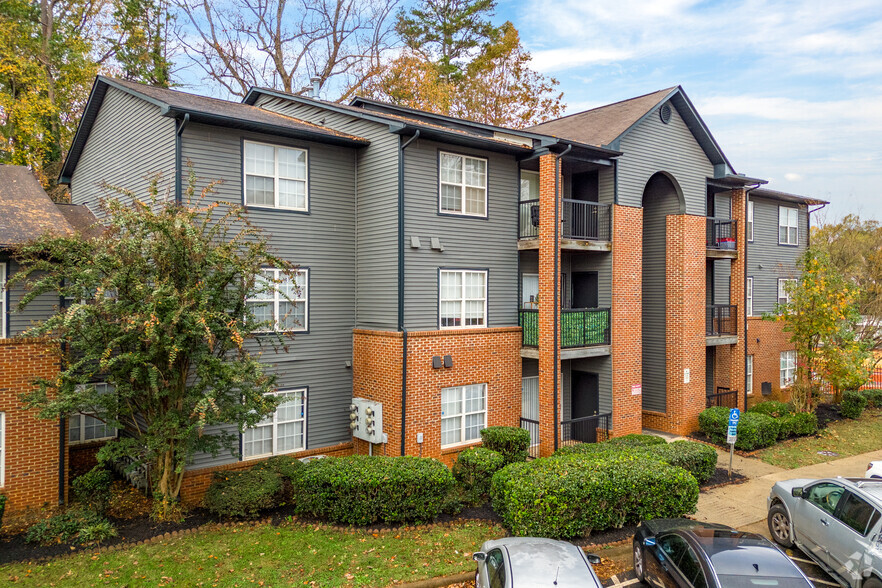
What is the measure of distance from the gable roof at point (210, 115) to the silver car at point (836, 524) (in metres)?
12.7

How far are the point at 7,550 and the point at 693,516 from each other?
1334 centimetres

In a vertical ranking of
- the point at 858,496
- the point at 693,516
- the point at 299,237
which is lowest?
the point at 693,516

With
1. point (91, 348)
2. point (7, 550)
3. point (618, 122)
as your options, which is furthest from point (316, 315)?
point (618, 122)

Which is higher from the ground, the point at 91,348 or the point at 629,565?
the point at 91,348

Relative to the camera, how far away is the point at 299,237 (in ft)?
47.6

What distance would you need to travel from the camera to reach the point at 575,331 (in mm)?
16453

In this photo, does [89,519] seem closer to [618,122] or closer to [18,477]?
[18,477]

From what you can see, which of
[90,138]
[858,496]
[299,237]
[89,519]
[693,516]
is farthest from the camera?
[90,138]

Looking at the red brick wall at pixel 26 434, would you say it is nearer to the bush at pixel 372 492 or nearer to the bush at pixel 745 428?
the bush at pixel 372 492

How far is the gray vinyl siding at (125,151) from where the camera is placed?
13344mm

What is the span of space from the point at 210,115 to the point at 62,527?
28.9 feet

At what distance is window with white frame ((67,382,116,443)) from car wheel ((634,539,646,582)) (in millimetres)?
12659

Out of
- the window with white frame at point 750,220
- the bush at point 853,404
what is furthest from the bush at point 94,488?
the bush at point 853,404

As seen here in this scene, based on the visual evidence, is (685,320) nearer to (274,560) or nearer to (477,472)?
(477,472)
